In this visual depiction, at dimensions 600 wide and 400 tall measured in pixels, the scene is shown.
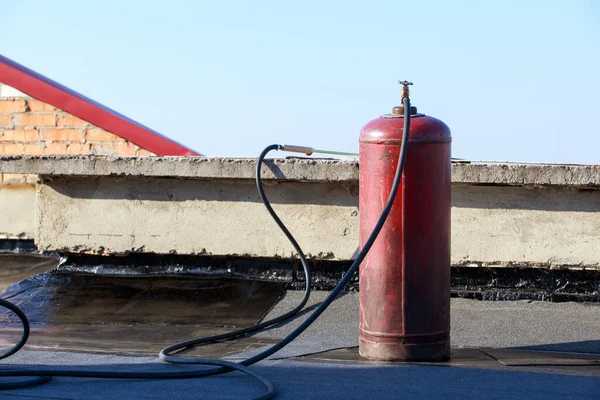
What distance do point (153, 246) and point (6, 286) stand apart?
3.79 feet

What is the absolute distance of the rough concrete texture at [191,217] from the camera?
19.0 feet

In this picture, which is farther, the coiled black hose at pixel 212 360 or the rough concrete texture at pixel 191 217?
the rough concrete texture at pixel 191 217

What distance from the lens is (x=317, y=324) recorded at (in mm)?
5129

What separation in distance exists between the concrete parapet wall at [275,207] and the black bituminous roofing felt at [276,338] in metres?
0.30

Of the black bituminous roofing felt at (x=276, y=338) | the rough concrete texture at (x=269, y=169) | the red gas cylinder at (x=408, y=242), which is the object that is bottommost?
the black bituminous roofing felt at (x=276, y=338)

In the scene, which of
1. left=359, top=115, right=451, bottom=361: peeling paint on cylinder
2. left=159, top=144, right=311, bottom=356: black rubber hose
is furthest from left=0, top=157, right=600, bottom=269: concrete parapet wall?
left=359, top=115, right=451, bottom=361: peeling paint on cylinder

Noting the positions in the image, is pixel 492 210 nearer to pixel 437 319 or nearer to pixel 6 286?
pixel 437 319

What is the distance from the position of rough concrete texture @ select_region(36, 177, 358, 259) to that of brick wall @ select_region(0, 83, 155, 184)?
3.35 meters

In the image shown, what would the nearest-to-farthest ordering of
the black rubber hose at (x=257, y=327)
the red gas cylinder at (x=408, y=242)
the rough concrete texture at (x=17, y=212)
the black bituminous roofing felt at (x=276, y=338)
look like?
the black bituminous roofing felt at (x=276, y=338) < the red gas cylinder at (x=408, y=242) < the black rubber hose at (x=257, y=327) < the rough concrete texture at (x=17, y=212)

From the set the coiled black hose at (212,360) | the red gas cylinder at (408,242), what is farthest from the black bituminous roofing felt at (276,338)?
the red gas cylinder at (408,242)

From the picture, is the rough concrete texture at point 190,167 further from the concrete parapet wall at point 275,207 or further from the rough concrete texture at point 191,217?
the rough concrete texture at point 191,217

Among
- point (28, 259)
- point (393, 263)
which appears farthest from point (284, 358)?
point (28, 259)

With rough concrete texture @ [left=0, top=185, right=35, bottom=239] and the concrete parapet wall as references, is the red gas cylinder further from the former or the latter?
rough concrete texture @ [left=0, top=185, right=35, bottom=239]

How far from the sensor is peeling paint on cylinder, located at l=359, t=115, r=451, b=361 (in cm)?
416
